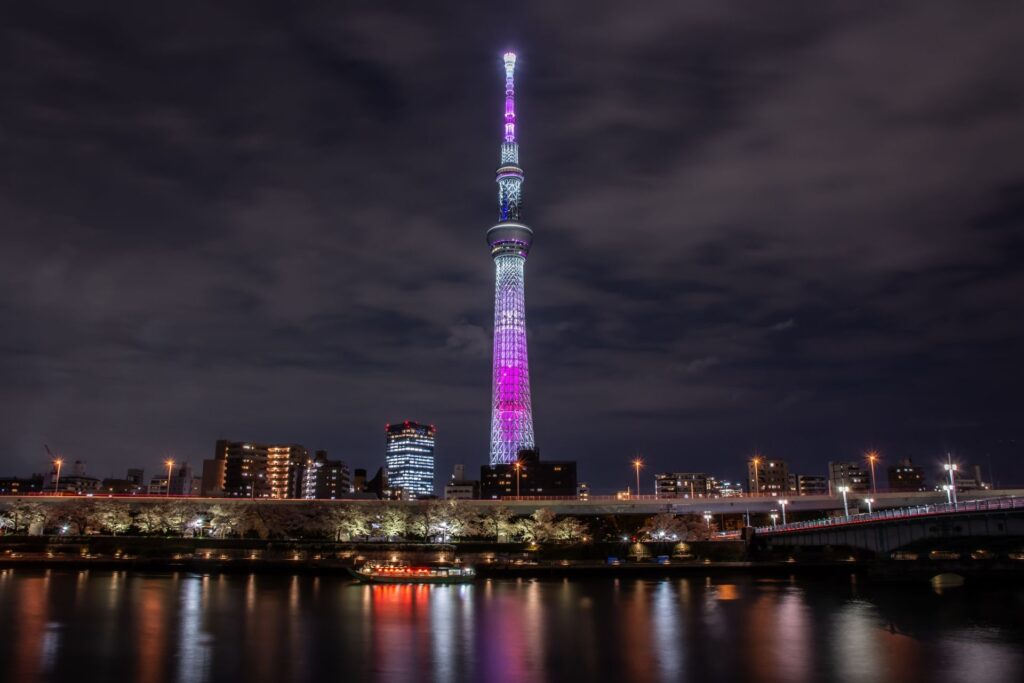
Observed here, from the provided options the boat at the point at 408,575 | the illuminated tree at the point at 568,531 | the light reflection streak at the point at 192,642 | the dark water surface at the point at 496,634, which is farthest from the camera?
the illuminated tree at the point at 568,531

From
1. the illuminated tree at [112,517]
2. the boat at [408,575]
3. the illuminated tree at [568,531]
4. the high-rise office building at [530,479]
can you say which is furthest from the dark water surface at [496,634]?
the high-rise office building at [530,479]

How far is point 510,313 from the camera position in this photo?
16725cm

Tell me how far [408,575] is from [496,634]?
30.7 metres

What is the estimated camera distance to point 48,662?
35.4 metres

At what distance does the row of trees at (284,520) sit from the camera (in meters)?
101

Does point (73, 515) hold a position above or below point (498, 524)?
above

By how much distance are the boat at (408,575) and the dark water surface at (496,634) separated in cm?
408

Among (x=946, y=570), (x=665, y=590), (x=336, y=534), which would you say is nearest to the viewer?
(x=665, y=590)

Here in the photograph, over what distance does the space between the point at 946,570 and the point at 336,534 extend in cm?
6847

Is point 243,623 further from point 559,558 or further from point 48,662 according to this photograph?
point 559,558

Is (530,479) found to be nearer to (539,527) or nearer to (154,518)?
Answer: (539,527)

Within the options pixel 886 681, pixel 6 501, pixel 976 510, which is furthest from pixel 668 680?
pixel 6 501

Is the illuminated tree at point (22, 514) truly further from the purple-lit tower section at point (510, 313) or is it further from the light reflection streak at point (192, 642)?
the purple-lit tower section at point (510, 313)

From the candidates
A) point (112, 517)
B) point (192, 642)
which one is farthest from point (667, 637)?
point (112, 517)
